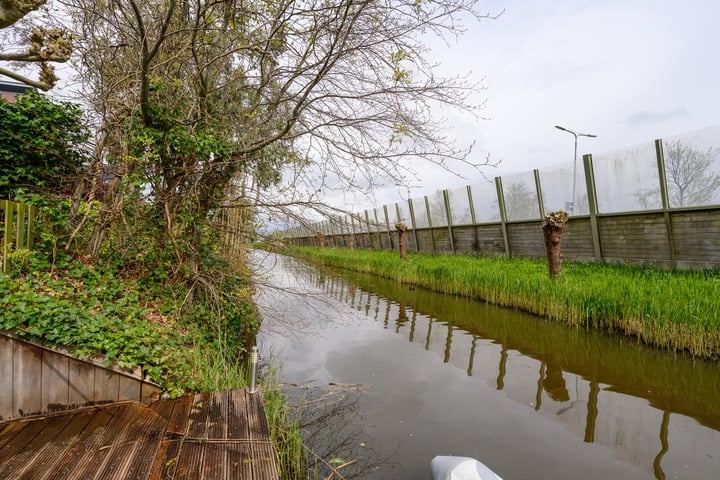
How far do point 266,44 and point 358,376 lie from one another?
14.2ft

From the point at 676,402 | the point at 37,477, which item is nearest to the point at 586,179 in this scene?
the point at 676,402

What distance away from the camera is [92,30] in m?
4.39

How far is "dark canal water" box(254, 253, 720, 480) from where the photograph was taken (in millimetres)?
2621

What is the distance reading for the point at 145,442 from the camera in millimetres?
2229

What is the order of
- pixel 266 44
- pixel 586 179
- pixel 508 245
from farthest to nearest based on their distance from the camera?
pixel 508 245 → pixel 586 179 → pixel 266 44

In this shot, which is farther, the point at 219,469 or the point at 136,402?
the point at 136,402

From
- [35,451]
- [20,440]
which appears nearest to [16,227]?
[20,440]

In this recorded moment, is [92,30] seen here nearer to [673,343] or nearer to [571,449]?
[571,449]

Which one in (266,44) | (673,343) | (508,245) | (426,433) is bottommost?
(426,433)

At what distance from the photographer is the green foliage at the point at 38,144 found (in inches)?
178

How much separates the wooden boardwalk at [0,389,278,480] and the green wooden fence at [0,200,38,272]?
1771 millimetres

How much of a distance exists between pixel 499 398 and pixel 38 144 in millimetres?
6317

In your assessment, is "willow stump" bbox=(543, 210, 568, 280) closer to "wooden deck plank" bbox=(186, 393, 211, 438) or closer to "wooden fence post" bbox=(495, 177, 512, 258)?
"wooden fence post" bbox=(495, 177, 512, 258)

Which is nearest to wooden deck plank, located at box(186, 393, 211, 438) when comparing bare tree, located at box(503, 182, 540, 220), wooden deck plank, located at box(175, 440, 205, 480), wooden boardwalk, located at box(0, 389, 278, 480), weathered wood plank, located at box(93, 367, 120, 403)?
wooden boardwalk, located at box(0, 389, 278, 480)
